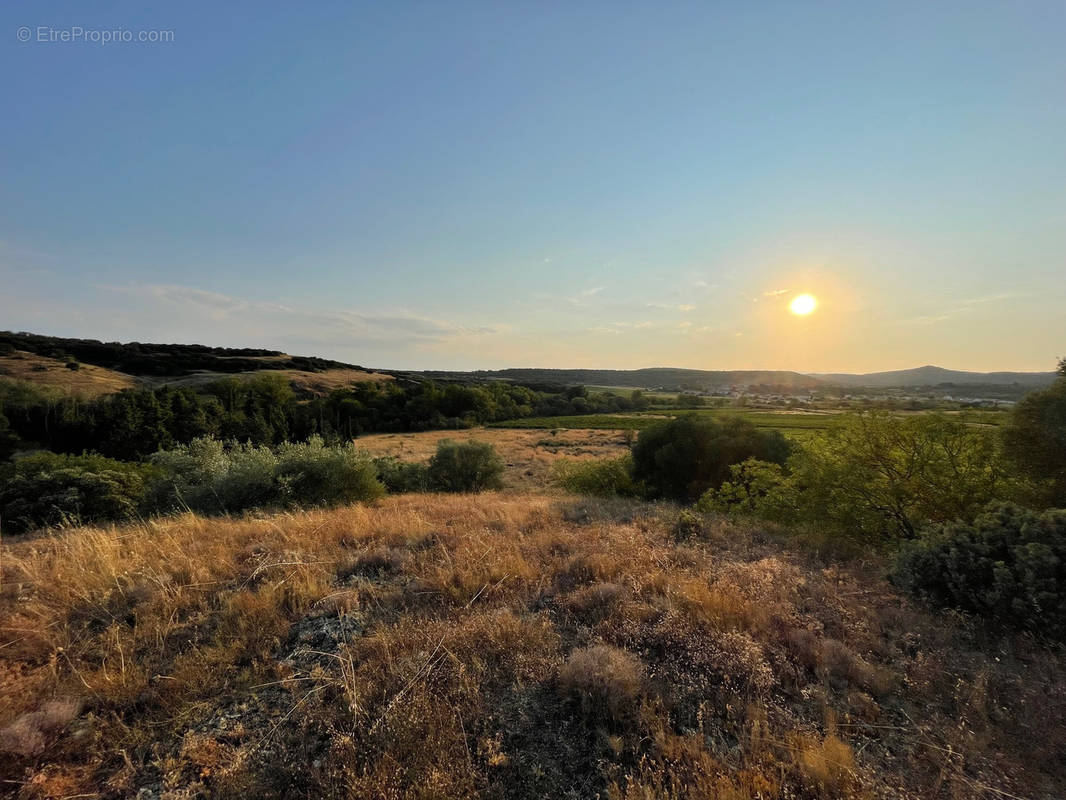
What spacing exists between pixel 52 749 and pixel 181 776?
1.02 metres

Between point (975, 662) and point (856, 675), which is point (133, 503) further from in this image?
point (975, 662)

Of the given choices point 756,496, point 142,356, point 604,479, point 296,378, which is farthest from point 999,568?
point 142,356

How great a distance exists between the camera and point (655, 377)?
162m

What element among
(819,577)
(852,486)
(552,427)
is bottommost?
(552,427)

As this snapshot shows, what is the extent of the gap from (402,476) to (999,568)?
18.6 metres

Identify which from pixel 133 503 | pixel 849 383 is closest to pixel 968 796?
pixel 133 503

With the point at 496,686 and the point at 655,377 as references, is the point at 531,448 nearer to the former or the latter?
the point at 496,686

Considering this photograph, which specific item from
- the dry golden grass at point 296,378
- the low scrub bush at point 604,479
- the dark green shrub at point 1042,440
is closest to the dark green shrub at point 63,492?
the low scrub bush at point 604,479

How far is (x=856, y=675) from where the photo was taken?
357 cm

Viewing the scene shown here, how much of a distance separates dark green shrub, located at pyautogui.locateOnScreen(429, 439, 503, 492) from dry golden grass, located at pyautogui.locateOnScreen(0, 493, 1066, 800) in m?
14.1

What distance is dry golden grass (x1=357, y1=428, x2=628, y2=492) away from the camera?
29381 mm

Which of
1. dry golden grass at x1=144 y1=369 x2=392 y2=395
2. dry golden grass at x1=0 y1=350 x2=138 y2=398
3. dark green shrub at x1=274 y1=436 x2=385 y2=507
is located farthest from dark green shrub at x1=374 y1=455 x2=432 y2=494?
dry golden grass at x1=144 y1=369 x2=392 y2=395

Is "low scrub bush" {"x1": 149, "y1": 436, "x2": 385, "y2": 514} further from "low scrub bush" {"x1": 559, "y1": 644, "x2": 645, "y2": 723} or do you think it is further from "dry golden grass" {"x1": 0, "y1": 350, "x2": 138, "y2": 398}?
"dry golden grass" {"x1": 0, "y1": 350, "x2": 138, "y2": 398}

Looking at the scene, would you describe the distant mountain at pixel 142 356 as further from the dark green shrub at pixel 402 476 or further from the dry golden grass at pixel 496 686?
the dry golden grass at pixel 496 686
